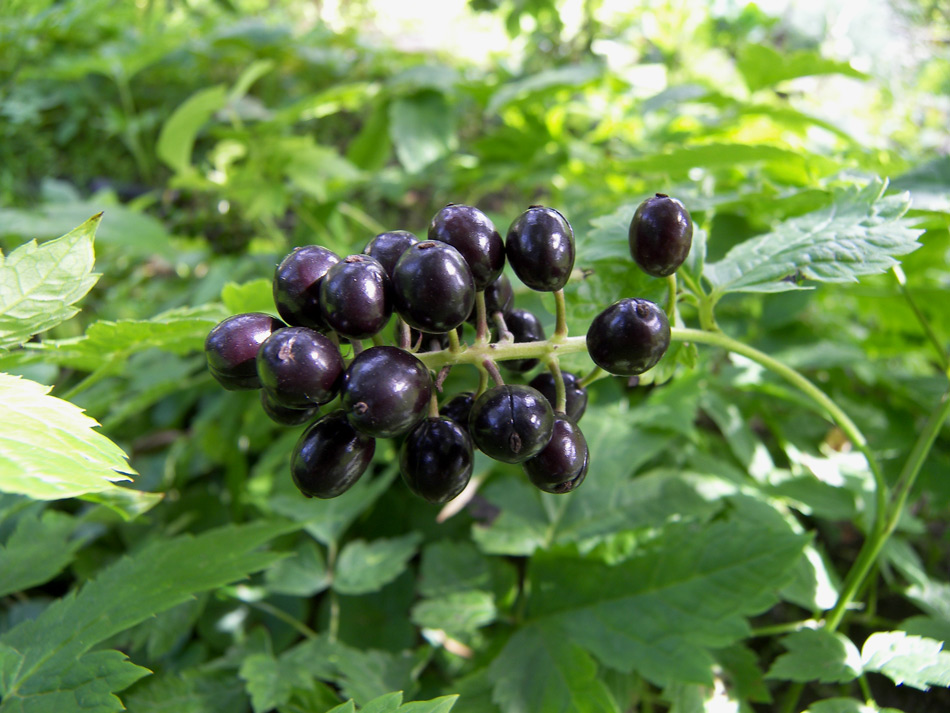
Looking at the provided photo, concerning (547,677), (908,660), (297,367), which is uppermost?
(297,367)

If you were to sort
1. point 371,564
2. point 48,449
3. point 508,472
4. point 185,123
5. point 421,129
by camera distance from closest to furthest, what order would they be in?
point 48,449, point 371,564, point 508,472, point 185,123, point 421,129

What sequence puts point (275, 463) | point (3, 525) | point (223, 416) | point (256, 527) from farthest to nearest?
point (223, 416)
point (275, 463)
point (3, 525)
point (256, 527)

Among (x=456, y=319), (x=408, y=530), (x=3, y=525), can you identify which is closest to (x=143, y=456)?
(x=3, y=525)

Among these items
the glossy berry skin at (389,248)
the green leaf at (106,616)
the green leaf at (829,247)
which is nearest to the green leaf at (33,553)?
the green leaf at (106,616)

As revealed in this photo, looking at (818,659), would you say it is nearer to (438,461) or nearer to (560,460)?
(560,460)

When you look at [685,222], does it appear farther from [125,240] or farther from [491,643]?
[125,240]

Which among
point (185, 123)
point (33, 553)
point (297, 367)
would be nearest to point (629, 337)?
point (297, 367)

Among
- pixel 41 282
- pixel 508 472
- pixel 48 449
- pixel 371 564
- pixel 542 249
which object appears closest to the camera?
pixel 48 449
